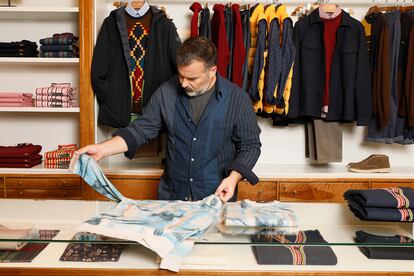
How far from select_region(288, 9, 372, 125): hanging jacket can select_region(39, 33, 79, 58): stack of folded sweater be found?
5.78 ft

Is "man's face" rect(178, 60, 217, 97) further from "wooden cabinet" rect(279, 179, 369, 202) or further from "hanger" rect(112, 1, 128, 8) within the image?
"hanger" rect(112, 1, 128, 8)

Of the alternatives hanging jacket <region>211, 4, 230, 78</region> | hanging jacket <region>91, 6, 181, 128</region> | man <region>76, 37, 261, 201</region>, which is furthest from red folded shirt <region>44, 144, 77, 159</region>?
man <region>76, 37, 261, 201</region>

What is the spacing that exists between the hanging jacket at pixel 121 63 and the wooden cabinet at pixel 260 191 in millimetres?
1029

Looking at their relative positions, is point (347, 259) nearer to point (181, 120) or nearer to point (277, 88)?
point (181, 120)

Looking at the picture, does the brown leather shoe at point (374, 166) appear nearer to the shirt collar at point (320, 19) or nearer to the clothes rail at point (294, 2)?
the shirt collar at point (320, 19)

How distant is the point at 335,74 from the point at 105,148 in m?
2.25

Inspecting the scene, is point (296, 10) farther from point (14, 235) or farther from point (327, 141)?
point (14, 235)

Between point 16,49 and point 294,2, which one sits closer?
point 16,49

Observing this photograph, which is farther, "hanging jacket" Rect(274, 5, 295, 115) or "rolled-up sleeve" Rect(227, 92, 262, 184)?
"hanging jacket" Rect(274, 5, 295, 115)

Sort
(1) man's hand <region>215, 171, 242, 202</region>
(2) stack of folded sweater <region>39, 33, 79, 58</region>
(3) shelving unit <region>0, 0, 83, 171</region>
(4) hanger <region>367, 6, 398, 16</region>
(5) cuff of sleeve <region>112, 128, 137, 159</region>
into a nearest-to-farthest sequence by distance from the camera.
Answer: (1) man's hand <region>215, 171, 242, 202</region> → (5) cuff of sleeve <region>112, 128, 137, 159</region> → (2) stack of folded sweater <region>39, 33, 79, 58</region> → (4) hanger <region>367, 6, 398, 16</region> → (3) shelving unit <region>0, 0, 83, 171</region>

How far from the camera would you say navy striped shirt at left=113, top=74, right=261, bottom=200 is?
7.27ft

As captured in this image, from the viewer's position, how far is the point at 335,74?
11.5 ft

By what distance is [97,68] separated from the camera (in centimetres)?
336

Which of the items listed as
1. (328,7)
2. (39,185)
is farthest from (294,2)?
(39,185)
